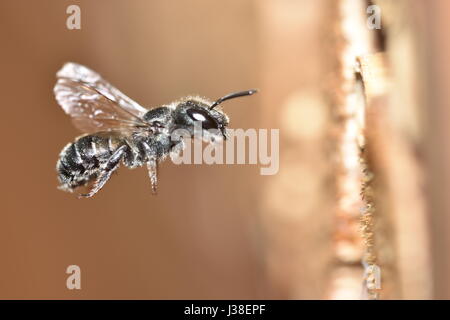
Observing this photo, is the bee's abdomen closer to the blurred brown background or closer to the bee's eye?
the bee's eye

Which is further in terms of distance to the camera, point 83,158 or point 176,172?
point 176,172

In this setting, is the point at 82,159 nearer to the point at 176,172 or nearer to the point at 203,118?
the point at 203,118

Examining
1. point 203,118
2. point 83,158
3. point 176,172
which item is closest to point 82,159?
point 83,158

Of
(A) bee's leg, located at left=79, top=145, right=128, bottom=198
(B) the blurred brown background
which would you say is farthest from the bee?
(B) the blurred brown background

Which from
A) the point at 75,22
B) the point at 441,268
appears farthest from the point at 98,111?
the point at 441,268

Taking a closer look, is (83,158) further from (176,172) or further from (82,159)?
(176,172)

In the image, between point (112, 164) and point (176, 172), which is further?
point (176, 172)

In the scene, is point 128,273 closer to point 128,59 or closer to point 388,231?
point 128,59
